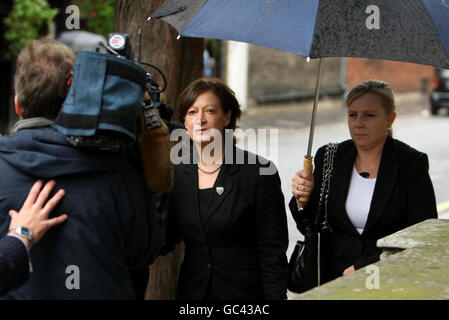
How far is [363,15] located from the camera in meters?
2.80

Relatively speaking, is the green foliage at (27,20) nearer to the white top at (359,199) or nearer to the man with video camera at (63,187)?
the white top at (359,199)

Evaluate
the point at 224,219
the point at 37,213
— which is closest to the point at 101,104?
the point at 37,213

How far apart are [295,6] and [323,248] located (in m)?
1.28

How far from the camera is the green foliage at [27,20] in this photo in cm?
1143

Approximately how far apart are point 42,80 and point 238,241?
142 centimetres

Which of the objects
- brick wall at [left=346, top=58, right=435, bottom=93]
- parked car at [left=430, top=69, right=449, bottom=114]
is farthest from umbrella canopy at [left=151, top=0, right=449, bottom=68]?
brick wall at [left=346, top=58, right=435, bottom=93]

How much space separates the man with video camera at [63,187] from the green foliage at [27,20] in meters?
9.93

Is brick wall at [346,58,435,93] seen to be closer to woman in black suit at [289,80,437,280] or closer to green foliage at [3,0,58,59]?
green foliage at [3,0,58,59]

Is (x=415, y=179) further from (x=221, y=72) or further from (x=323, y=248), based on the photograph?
(x=221, y=72)

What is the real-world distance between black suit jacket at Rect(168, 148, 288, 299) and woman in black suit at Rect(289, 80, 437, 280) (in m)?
0.21

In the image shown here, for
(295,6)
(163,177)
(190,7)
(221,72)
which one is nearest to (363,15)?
(295,6)

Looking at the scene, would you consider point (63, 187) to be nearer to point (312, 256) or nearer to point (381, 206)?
point (312, 256)

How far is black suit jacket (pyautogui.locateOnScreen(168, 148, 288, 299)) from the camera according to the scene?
3.11 m

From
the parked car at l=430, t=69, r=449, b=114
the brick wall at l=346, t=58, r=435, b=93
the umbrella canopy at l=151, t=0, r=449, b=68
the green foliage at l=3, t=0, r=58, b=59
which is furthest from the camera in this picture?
the brick wall at l=346, t=58, r=435, b=93
